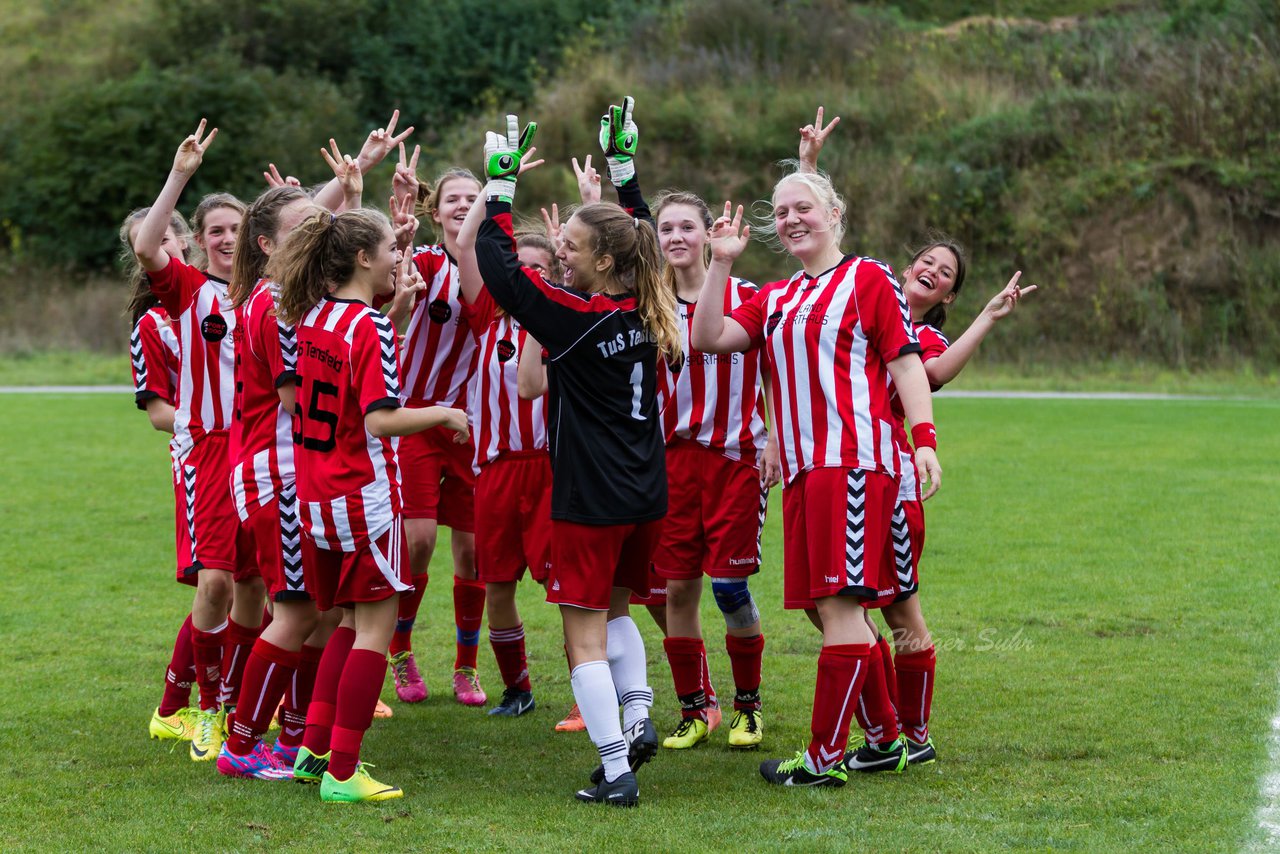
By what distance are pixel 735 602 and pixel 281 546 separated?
182 centimetres

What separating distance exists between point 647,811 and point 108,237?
28.2 metres

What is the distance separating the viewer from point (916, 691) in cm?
516

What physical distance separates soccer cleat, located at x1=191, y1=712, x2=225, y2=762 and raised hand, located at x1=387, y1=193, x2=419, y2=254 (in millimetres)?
1972

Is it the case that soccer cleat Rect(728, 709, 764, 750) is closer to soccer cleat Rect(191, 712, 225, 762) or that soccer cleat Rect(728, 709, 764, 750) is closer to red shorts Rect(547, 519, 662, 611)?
red shorts Rect(547, 519, 662, 611)

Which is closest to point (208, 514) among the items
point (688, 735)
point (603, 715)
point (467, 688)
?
point (467, 688)

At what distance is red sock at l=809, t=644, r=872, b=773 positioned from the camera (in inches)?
185

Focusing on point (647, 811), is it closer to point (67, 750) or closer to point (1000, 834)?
point (1000, 834)

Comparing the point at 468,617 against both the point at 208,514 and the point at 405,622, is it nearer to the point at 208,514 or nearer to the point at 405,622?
the point at 405,622

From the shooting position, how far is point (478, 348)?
623 cm

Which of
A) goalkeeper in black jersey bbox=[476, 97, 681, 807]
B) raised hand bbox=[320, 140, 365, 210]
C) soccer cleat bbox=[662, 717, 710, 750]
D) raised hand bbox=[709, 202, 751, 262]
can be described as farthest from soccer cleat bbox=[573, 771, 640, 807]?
raised hand bbox=[320, 140, 365, 210]

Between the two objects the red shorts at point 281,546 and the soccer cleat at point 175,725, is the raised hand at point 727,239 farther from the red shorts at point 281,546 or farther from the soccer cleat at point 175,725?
the soccer cleat at point 175,725

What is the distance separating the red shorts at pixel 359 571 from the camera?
464 centimetres

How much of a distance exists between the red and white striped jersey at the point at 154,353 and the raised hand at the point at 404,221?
979 mm

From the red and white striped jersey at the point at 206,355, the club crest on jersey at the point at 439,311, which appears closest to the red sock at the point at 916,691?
the club crest on jersey at the point at 439,311
